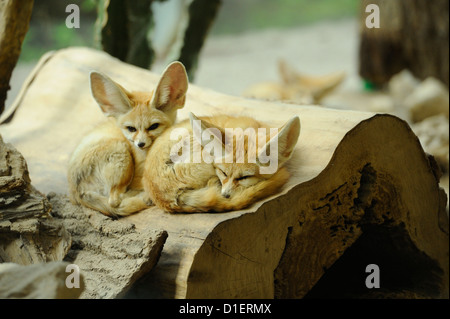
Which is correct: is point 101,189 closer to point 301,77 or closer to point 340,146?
point 340,146

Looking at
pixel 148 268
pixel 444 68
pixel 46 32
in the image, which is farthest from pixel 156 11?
pixel 444 68

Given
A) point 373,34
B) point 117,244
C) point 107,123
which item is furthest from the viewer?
point 373,34

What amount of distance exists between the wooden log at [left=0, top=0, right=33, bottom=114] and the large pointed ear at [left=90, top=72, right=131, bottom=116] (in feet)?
3.56

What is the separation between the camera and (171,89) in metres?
2.35

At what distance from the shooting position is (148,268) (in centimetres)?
195

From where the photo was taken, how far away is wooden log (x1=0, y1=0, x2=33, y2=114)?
3.11 m

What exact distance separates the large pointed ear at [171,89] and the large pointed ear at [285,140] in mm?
520

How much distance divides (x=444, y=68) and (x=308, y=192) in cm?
524

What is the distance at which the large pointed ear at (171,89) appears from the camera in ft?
7.52

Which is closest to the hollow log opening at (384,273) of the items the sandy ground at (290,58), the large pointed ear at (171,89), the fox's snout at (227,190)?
the fox's snout at (227,190)

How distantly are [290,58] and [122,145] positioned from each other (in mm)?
7659
